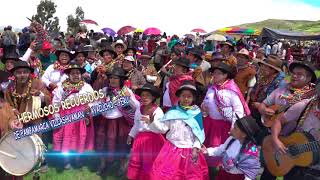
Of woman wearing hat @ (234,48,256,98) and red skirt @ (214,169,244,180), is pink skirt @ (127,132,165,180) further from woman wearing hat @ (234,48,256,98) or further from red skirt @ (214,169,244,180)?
woman wearing hat @ (234,48,256,98)

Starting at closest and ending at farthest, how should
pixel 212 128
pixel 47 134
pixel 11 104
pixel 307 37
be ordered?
pixel 11 104
pixel 212 128
pixel 47 134
pixel 307 37

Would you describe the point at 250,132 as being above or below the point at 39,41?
below

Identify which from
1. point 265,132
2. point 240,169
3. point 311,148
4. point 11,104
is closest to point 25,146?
point 11,104

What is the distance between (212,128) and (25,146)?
8.38 feet

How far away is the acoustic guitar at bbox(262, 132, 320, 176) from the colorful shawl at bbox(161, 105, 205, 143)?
817mm

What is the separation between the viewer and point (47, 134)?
6855 mm

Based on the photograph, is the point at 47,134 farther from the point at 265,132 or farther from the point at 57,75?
the point at 265,132

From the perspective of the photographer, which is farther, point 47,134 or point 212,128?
point 47,134

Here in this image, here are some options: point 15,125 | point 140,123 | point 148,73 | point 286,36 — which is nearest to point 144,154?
point 140,123

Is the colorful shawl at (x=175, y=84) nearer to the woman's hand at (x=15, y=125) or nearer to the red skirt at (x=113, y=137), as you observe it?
the red skirt at (x=113, y=137)

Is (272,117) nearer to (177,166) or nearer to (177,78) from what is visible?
(177,166)

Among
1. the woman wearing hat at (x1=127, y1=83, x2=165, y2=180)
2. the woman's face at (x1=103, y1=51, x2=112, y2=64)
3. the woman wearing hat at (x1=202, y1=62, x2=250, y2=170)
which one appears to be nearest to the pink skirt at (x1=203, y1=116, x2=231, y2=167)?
the woman wearing hat at (x1=202, y1=62, x2=250, y2=170)

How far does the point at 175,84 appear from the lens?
6.43 meters

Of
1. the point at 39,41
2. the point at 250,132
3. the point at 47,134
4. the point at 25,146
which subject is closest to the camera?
the point at 250,132
